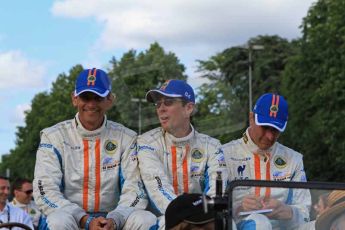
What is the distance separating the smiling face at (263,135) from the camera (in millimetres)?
6816

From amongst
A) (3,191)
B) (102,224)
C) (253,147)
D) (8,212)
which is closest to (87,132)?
(102,224)

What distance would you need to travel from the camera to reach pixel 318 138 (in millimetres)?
39219

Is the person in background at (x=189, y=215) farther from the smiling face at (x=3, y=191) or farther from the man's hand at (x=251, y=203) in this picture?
the smiling face at (x=3, y=191)

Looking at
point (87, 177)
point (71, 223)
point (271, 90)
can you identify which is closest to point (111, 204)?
point (87, 177)

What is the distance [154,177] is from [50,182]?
75 centimetres

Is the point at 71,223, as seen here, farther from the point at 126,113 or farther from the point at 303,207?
the point at 126,113

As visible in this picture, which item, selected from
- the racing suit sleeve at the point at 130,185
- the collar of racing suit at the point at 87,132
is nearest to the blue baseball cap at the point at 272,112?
the racing suit sleeve at the point at 130,185

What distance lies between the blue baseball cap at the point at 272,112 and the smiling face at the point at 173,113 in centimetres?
52

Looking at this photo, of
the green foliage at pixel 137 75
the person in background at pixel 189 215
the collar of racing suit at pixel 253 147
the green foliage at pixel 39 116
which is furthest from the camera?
the green foliage at pixel 39 116

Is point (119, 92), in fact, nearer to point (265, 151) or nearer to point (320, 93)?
point (320, 93)

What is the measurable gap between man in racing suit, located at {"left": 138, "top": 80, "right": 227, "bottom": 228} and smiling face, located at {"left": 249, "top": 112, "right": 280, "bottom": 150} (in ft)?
1.17

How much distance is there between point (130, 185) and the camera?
6578 mm

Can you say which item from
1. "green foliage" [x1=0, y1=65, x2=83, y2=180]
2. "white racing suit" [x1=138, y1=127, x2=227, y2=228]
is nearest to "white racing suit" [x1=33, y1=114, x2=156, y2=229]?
"white racing suit" [x1=138, y1=127, x2=227, y2=228]

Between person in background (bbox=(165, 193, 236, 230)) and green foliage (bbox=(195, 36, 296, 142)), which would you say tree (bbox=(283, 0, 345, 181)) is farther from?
person in background (bbox=(165, 193, 236, 230))
